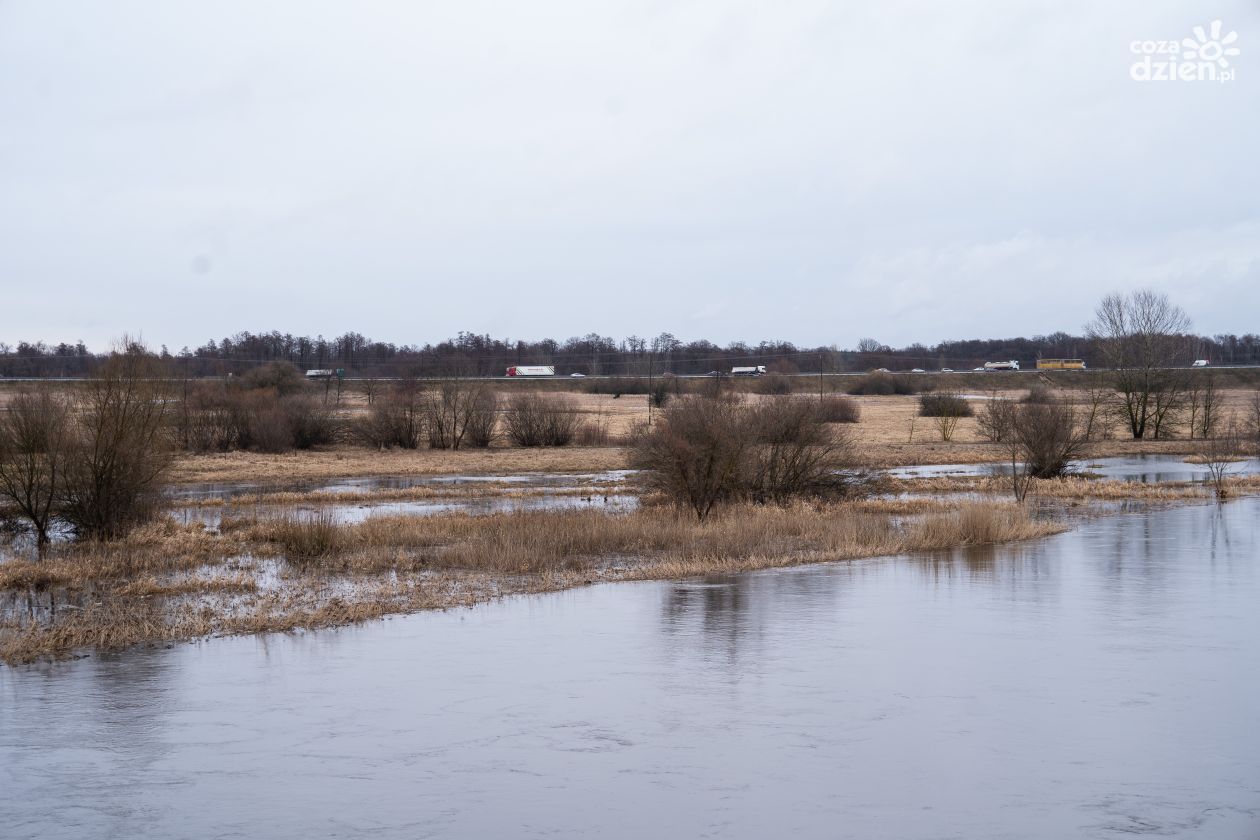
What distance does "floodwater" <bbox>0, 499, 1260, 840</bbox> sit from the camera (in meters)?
9.27

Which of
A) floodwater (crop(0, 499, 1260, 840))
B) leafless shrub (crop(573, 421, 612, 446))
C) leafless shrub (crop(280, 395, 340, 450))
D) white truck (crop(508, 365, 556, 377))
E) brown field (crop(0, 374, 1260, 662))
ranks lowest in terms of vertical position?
floodwater (crop(0, 499, 1260, 840))

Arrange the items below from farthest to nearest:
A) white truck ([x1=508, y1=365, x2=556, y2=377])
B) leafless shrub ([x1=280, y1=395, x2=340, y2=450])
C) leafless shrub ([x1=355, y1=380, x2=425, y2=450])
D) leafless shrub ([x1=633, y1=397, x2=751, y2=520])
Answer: white truck ([x1=508, y1=365, x2=556, y2=377])
leafless shrub ([x1=355, y1=380, x2=425, y2=450])
leafless shrub ([x1=280, y1=395, x2=340, y2=450])
leafless shrub ([x1=633, y1=397, x2=751, y2=520])

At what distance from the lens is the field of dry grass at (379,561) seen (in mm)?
16297

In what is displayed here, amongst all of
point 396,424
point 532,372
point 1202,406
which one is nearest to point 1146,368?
point 1202,406

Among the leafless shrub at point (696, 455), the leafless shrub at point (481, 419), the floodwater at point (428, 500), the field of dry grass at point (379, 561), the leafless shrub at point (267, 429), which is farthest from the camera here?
the leafless shrub at point (481, 419)

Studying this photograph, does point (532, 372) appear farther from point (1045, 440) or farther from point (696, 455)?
point (696, 455)

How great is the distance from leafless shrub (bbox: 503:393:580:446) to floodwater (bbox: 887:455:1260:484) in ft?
68.7

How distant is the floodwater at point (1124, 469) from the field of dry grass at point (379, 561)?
14.7 meters

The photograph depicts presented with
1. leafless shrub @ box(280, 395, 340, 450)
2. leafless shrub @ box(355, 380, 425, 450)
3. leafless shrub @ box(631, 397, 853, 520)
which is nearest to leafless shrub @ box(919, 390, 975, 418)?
leafless shrub @ box(355, 380, 425, 450)

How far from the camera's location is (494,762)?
10594 millimetres

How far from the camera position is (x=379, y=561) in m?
21.2

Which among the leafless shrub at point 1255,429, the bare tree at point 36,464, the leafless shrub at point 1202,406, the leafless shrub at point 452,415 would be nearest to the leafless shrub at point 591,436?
the leafless shrub at point 452,415

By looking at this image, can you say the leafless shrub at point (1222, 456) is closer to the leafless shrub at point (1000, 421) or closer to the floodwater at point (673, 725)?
the leafless shrub at point (1000, 421)

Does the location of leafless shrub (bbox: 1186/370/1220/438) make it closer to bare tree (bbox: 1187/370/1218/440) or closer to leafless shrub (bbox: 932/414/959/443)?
bare tree (bbox: 1187/370/1218/440)
